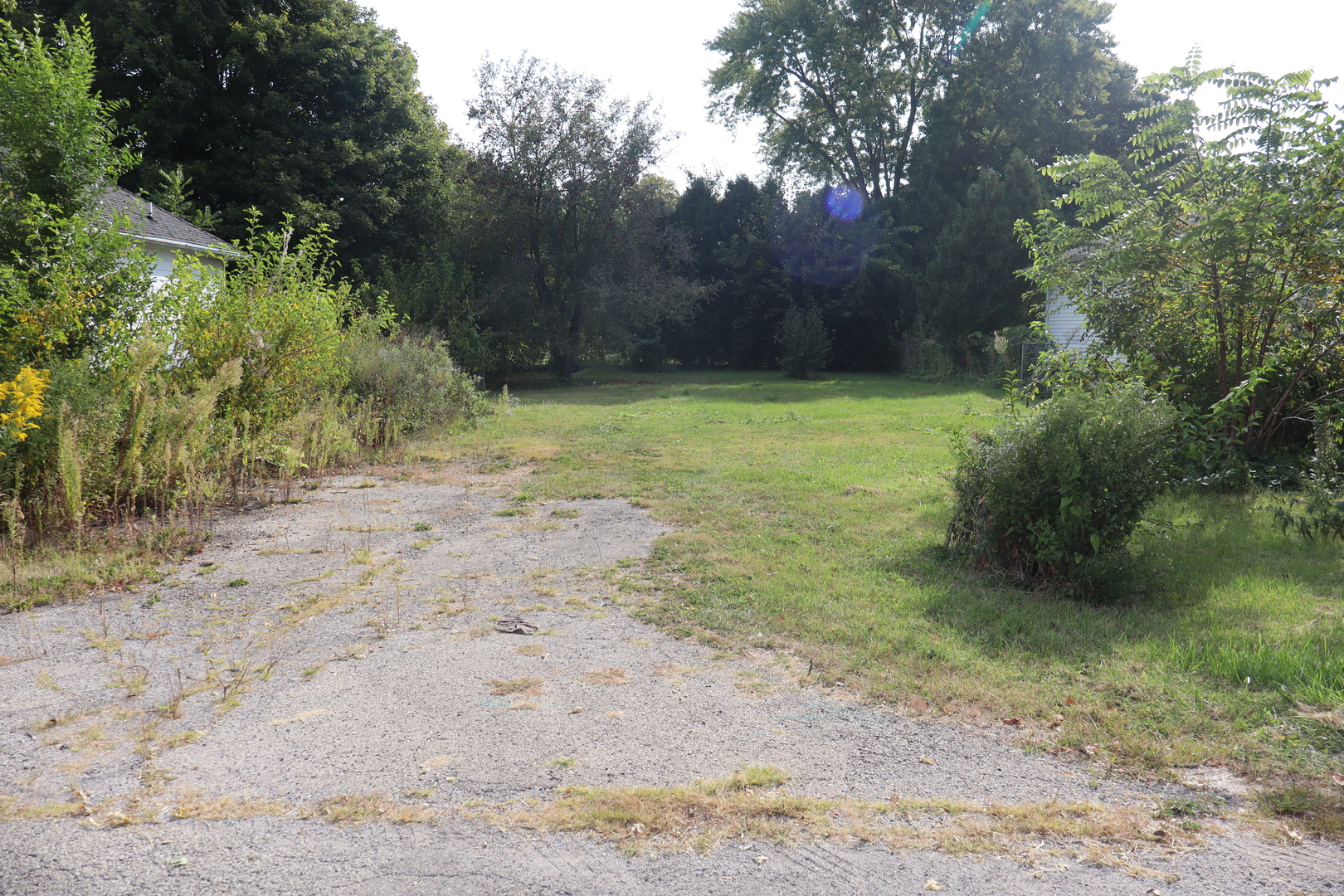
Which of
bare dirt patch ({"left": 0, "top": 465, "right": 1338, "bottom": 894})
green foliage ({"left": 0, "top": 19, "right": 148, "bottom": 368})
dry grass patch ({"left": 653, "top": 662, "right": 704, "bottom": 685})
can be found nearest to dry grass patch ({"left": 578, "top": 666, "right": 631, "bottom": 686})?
bare dirt patch ({"left": 0, "top": 465, "right": 1338, "bottom": 894})

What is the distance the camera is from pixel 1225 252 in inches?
267

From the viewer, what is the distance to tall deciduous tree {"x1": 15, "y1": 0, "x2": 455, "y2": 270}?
1786cm

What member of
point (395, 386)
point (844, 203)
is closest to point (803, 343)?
point (844, 203)

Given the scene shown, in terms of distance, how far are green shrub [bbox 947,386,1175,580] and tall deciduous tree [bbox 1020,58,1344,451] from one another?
6.13 feet

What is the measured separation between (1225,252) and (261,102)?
21095 mm

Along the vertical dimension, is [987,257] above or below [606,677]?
above

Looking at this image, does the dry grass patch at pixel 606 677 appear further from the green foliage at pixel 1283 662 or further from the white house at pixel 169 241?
the white house at pixel 169 241

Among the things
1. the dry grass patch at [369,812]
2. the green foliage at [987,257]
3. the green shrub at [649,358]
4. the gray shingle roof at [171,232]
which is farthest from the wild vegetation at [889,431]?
the green shrub at [649,358]

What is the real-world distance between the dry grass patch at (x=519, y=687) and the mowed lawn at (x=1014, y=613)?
0.99 m

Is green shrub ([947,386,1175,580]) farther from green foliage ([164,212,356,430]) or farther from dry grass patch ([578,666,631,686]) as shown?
green foliage ([164,212,356,430])

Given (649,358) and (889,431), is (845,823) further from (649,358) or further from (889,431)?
(649,358)

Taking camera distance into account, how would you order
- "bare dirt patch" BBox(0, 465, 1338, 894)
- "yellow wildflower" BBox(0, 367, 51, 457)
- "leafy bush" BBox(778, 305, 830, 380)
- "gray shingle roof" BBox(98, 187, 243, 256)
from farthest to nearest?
"leafy bush" BBox(778, 305, 830, 380)
"gray shingle roof" BBox(98, 187, 243, 256)
"yellow wildflower" BBox(0, 367, 51, 457)
"bare dirt patch" BBox(0, 465, 1338, 894)

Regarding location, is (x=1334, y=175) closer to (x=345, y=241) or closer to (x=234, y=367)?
(x=234, y=367)

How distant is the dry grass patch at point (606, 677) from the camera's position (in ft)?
11.9
